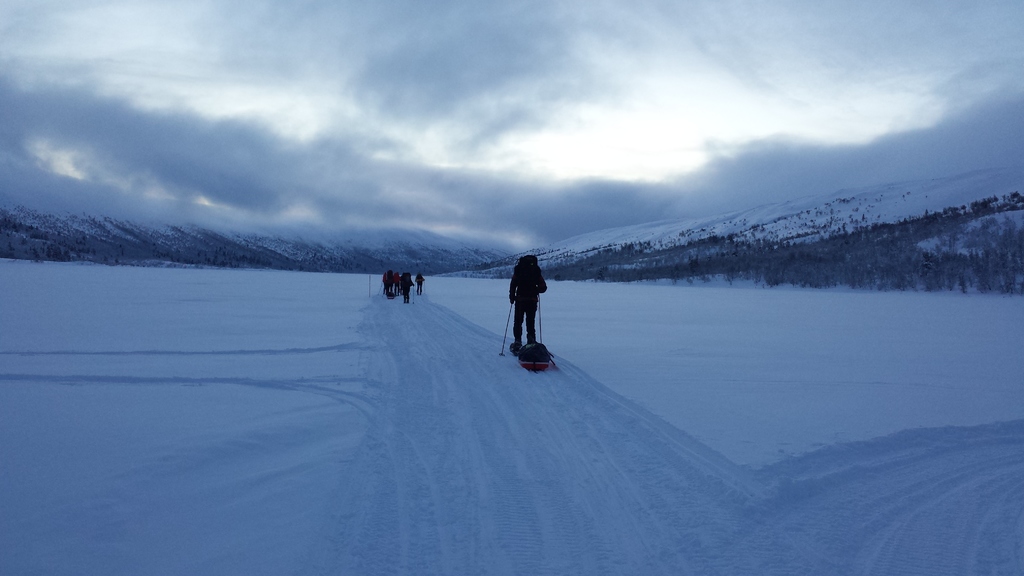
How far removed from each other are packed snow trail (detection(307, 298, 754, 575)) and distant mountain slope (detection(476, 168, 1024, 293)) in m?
33.3

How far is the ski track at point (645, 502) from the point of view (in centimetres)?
290

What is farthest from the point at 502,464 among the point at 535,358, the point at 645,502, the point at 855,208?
the point at 855,208

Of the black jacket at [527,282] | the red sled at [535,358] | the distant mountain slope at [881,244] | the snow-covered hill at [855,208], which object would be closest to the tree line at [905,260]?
the distant mountain slope at [881,244]

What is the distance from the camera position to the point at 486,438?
4773mm

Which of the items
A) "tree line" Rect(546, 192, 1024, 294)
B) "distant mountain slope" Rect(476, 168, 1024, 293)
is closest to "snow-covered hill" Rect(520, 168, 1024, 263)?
"distant mountain slope" Rect(476, 168, 1024, 293)

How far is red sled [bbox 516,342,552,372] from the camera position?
25.9ft

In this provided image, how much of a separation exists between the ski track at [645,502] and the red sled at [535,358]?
2261 mm

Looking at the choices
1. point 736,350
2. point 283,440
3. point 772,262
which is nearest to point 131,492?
point 283,440

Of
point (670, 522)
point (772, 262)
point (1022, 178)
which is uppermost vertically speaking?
point (1022, 178)

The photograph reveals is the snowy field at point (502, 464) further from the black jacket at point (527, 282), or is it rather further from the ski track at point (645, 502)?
the black jacket at point (527, 282)

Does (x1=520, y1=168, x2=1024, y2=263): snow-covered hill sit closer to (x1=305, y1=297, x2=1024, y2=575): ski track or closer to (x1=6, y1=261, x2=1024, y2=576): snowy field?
(x1=6, y1=261, x2=1024, y2=576): snowy field

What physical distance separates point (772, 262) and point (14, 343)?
1914 inches

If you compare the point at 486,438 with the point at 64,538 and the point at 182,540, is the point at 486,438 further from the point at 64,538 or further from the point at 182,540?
the point at 64,538

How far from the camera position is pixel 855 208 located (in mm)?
75000
